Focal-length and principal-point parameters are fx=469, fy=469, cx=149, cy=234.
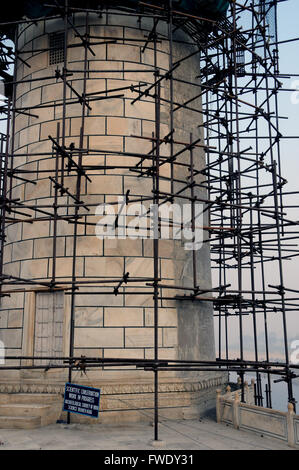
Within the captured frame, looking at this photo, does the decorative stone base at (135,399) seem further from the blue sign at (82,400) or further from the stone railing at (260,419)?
the blue sign at (82,400)

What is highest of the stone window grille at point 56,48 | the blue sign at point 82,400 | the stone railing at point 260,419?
the stone window grille at point 56,48

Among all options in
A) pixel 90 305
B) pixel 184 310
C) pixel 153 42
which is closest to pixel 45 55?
pixel 153 42

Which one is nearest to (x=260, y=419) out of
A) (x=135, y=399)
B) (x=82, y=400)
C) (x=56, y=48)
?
(x=135, y=399)

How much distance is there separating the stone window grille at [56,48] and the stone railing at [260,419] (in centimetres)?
1317

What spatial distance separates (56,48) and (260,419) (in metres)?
14.5

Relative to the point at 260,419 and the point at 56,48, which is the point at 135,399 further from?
the point at 56,48

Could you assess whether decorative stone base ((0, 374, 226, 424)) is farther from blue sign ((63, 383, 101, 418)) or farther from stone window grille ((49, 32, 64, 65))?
Answer: stone window grille ((49, 32, 64, 65))

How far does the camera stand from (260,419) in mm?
12836

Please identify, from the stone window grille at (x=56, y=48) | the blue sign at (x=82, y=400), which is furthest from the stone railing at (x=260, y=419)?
the stone window grille at (x=56, y=48)

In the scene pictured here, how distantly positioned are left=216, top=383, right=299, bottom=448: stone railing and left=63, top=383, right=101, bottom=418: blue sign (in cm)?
425

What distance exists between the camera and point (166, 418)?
14.5 meters

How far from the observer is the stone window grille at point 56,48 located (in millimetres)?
17406

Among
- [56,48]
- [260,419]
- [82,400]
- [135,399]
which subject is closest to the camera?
[82,400]
